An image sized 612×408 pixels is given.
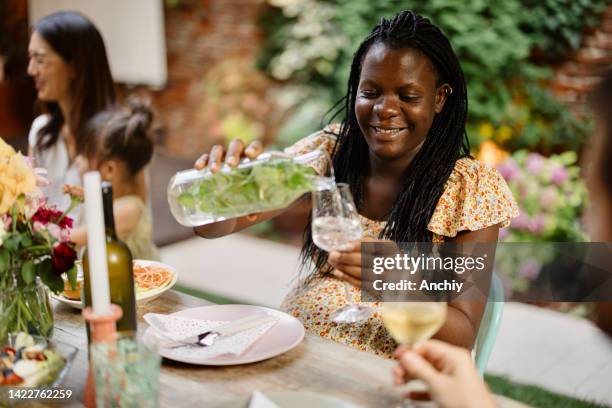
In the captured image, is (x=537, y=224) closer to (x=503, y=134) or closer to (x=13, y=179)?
(x=503, y=134)

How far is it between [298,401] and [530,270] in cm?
277

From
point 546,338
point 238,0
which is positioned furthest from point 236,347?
point 238,0

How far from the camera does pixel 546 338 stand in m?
3.24

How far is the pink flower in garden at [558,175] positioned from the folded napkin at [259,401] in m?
2.95

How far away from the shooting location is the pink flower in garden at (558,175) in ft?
12.3

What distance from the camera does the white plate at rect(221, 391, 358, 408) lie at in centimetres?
121

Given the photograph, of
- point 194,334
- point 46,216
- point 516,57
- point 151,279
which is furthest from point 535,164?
point 46,216

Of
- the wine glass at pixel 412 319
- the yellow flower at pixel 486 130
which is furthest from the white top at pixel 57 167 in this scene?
the yellow flower at pixel 486 130

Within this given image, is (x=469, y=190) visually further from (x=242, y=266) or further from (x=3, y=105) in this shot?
(x=3, y=105)

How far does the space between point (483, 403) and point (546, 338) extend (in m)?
2.34

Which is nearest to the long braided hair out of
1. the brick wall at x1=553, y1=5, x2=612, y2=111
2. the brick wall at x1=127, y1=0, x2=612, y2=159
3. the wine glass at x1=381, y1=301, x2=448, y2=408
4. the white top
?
the wine glass at x1=381, y1=301, x2=448, y2=408

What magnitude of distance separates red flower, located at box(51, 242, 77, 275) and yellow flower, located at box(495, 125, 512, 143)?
3.35 meters

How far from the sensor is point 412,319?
3.79 feet

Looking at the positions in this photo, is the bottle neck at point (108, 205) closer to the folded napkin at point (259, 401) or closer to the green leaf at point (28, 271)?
the green leaf at point (28, 271)
